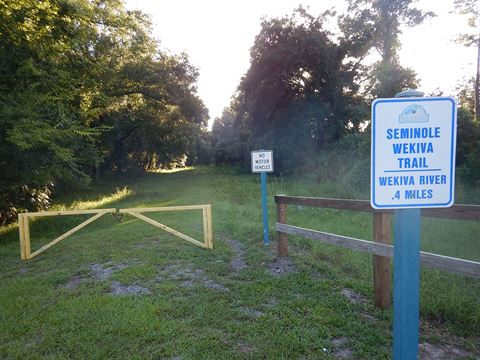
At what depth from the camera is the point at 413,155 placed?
174 cm

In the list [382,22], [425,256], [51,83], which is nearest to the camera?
[425,256]

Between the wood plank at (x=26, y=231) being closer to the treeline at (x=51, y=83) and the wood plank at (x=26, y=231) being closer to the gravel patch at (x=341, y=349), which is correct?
the treeline at (x=51, y=83)

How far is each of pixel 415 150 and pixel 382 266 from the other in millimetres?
2928

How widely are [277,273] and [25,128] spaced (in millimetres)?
7182

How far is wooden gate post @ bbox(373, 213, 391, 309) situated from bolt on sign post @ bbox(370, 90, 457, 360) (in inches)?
102

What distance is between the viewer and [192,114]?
30.4m

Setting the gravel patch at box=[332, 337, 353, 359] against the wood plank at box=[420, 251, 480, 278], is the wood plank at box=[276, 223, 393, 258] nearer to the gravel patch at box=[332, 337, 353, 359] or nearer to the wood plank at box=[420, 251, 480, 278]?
the wood plank at box=[420, 251, 480, 278]

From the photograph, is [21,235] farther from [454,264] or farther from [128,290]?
[454,264]

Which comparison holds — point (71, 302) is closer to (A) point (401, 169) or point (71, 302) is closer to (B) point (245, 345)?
(B) point (245, 345)

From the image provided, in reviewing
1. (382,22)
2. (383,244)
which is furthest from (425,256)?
(382,22)

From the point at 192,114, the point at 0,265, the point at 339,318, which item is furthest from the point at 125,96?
the point at 339,318

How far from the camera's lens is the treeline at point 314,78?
26.6m

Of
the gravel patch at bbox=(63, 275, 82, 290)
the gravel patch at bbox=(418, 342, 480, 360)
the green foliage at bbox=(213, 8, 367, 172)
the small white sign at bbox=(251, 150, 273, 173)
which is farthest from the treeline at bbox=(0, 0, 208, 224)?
the green foliage at bbox=(213, 8, 367, 172)

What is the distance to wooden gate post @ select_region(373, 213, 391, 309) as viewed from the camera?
13.9ft
